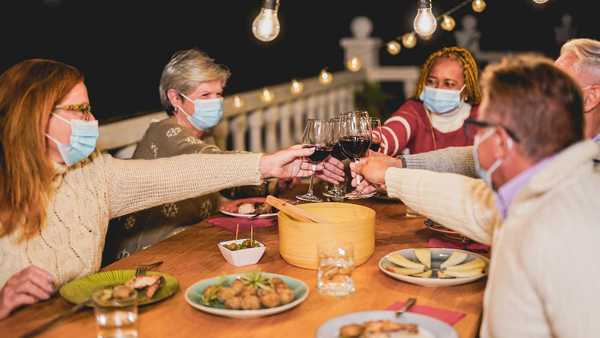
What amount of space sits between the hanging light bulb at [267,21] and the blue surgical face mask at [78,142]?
2.04ft

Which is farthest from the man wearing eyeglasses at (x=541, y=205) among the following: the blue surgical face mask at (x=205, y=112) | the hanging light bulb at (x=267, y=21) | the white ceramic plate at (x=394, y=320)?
the blue surgical face mask at (x=205, y=112)

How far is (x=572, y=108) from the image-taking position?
1.40 metres

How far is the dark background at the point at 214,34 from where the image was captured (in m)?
3.88

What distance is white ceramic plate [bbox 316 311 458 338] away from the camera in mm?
1552

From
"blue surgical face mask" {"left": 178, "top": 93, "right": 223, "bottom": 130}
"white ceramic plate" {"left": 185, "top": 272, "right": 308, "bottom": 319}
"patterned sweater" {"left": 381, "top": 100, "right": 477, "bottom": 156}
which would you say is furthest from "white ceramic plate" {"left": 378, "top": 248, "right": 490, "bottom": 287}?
"patterned sweater" {"left": 381, "top": 100, "right": 477, "bottom": 156}

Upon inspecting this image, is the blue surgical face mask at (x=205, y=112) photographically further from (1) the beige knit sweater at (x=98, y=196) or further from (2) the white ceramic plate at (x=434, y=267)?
(2) the white ceramic plate at (x=434, y=267)

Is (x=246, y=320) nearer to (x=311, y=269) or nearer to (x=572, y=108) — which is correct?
(x=311, y=269)

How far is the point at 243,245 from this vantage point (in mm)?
2092

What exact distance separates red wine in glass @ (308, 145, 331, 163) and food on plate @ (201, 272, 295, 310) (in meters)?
0.73

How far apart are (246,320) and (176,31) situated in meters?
4.29

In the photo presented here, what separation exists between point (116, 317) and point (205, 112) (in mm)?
1644

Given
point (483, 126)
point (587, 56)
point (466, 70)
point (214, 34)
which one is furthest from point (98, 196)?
point (214, 34)

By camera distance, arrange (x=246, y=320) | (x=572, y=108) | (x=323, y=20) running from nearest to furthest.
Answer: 1. (x=572, y=108)
2. (x=246, y=320)
3. (x=323, y=20)

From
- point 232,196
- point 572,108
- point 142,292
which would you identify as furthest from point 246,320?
point 232,196
